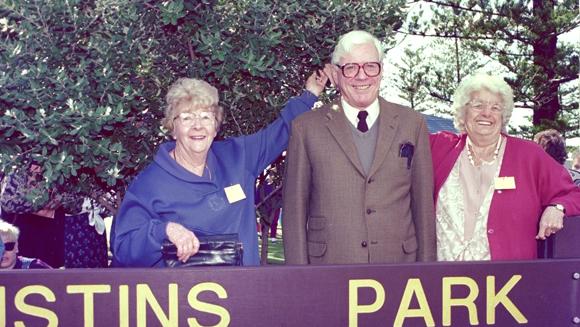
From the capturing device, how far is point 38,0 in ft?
9.30

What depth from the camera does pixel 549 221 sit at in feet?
8.84

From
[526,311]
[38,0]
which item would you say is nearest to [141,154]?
[38,0]

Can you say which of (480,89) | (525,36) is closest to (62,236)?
(480,89)

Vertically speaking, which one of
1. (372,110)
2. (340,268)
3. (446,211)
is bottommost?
(340,268)

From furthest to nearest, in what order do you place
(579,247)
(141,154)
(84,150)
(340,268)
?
1. (141,154)
2. (84,150)
3. (579,247)
4. (340,268)

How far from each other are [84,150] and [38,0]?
63 centimetres

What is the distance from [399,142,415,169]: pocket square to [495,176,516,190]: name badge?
38 cm

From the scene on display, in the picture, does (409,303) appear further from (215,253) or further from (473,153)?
(473,153)

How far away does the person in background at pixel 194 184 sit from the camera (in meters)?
2.70

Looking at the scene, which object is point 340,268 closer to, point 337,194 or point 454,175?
point 337,194

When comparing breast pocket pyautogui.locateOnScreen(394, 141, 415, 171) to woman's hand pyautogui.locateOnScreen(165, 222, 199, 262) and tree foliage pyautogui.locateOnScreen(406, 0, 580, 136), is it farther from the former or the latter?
tree foliage pyautogui.locateOnScreen(406, 0, 580, 136)

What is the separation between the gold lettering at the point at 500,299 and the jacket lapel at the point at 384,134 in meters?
0.91

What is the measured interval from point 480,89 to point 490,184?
0.42m

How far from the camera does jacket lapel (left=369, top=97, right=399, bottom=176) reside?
9.61ft
